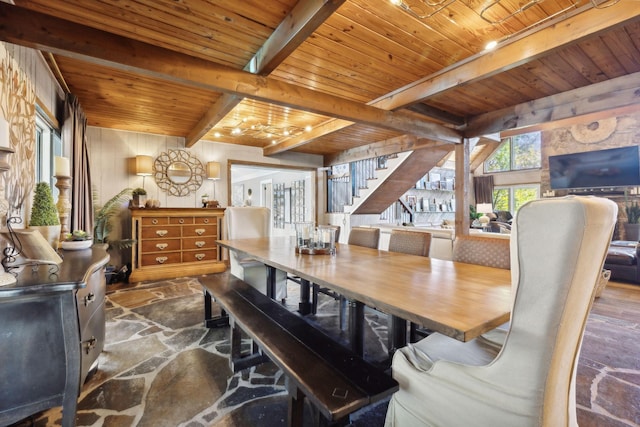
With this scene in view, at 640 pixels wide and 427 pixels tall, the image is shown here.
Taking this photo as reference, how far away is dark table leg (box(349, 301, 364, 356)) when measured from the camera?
1.69 metres

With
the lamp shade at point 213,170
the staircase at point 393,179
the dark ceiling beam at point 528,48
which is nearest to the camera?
the dark ceiling beam at point 528,48

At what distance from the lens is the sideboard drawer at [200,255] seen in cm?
460

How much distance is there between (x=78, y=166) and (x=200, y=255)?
2.07 m

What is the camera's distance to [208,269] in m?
4.74

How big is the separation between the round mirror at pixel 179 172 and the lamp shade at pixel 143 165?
16.8 inches

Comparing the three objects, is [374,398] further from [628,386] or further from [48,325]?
[628,386]

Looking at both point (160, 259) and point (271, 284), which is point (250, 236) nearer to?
point (271, 284)

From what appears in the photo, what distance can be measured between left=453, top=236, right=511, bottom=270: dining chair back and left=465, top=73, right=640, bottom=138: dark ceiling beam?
2329 millimetres

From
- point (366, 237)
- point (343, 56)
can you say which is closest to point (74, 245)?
point (366, 237)

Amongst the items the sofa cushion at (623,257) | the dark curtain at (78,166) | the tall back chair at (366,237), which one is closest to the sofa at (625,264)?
the sofa cushion at (623,257)

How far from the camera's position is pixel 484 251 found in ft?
6.54

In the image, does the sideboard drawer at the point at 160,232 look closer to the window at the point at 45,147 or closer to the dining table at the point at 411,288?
the window at the point at 45,147

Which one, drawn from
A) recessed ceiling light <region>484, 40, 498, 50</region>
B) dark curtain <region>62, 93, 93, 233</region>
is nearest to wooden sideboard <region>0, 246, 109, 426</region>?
dark curtain <region>62, 93, 93, 233</region>

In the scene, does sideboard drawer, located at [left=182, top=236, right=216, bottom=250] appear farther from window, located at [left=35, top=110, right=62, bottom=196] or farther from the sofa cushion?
the sofa cushion
